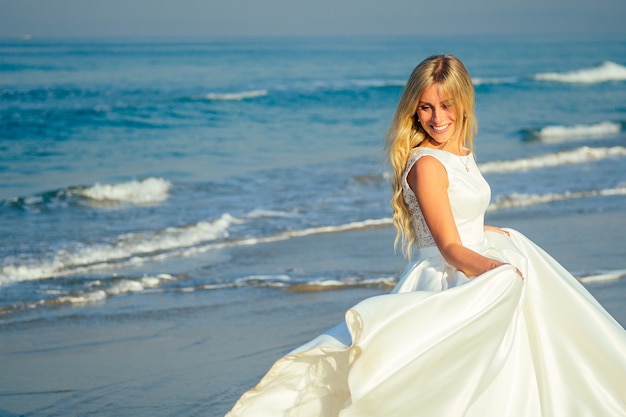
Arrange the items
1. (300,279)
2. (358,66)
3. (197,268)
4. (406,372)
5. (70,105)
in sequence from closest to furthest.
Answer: (406,372) → (300,279) → (197,268) → (70,105) → (358,66)

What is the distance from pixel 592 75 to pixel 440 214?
4324 centimetres

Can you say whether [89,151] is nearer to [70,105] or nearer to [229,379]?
[70,105]

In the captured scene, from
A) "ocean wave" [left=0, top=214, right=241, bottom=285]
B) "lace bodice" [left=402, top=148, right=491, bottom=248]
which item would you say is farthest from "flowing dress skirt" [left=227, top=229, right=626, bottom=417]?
"ocean wave" [left=0, top=214, right=241, bottom=285]

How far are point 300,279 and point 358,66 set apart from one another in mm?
44115

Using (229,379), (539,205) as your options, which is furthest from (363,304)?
(539,205)

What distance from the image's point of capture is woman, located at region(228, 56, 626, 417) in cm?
299

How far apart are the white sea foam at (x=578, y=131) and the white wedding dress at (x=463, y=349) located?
17.2m

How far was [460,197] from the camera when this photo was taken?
3.45 meters

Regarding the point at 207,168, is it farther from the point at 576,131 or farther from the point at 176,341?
the point at 576,131

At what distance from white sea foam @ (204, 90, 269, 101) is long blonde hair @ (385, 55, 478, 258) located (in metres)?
24.6

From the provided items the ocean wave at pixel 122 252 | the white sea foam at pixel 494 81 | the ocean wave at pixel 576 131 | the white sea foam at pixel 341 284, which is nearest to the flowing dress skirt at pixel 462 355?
the white sea foam at pixel 341 284

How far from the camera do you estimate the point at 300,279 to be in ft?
25.5

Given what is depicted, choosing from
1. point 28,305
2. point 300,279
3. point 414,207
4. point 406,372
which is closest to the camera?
point 406,372

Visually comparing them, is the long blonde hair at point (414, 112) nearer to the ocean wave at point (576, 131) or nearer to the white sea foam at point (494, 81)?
the ocean wave at point (576, 131)
